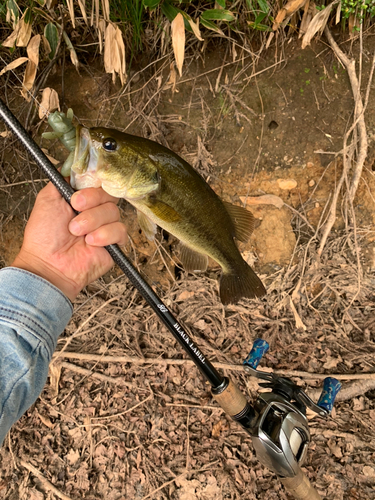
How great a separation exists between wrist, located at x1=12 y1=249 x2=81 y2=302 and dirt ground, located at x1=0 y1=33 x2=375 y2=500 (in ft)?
3.26

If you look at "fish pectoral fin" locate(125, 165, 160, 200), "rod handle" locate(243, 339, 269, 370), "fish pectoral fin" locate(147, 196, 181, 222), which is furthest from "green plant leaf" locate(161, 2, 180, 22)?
"rod handle" locate(243, 339, 269, 370)

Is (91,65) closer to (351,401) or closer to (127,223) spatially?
(127,223)

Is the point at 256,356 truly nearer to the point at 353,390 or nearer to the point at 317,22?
the point at 353,390

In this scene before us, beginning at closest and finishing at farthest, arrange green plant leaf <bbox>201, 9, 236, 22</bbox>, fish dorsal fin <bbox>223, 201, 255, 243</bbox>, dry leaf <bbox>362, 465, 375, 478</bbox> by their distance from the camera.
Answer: fish dorsal fin <bbox>223, 201, 255, 243</bbox>, green plant leaf <bbox>201, 9, 236, 22</bbox>, dry leaf <bbox>362, 465, 375, 478</bbox>

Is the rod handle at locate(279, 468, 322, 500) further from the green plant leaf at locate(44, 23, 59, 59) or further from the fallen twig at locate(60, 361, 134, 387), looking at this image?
the green plant leaf at locate(44, 23, 59, 59)

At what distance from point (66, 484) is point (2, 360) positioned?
1780 mm

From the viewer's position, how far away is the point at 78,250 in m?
1.97

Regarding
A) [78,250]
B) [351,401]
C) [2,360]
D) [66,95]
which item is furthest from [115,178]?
[351,401]

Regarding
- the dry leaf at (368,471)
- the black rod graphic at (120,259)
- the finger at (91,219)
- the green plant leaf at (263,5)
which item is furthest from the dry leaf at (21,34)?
the dry leaf at (368,471)

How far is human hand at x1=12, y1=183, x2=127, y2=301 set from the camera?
1768 mm

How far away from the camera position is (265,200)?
270cm

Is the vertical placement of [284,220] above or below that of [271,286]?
above

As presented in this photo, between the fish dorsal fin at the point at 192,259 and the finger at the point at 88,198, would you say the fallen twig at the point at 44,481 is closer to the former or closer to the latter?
the fish dorsal fin at the point at 192,259

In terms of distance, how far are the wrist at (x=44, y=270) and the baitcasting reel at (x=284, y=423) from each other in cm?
105
